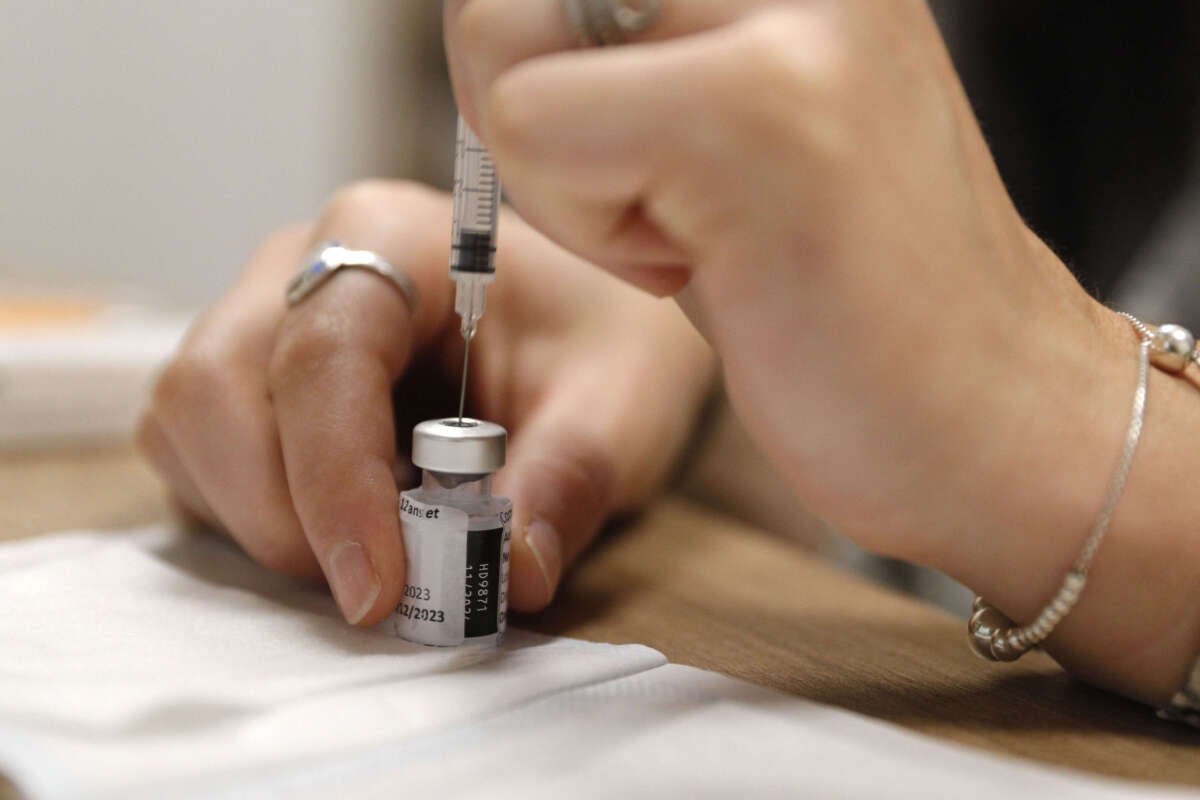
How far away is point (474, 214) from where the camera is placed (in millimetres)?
525

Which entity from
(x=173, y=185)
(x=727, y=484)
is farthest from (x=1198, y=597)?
(x=173, y=185)

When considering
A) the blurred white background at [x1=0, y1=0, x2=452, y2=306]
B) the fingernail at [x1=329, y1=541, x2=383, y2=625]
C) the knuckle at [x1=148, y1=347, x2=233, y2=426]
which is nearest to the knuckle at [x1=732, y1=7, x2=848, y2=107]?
the fingernail at [x1=329, y1=541, x2=383, y2=625]

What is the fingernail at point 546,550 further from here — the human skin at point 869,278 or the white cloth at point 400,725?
the human skin at point 869,278

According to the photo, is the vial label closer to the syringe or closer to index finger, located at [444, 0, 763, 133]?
the syringe

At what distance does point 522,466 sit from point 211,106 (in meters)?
1.83

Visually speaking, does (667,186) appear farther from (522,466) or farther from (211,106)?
(211,106)

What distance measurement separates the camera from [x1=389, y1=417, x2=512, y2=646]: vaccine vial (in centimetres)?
47

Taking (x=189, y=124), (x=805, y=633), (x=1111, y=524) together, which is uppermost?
(x=189, y=124)

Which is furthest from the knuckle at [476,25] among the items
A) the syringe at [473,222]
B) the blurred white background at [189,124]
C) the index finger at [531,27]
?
the blurred white background at [189,124]

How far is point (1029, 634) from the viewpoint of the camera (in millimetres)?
459

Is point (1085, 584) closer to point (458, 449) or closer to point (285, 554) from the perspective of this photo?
point (458, 449)

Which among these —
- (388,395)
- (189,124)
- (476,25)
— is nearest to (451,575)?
(388,395)

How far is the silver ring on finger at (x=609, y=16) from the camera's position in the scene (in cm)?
39

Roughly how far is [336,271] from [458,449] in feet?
0.63
